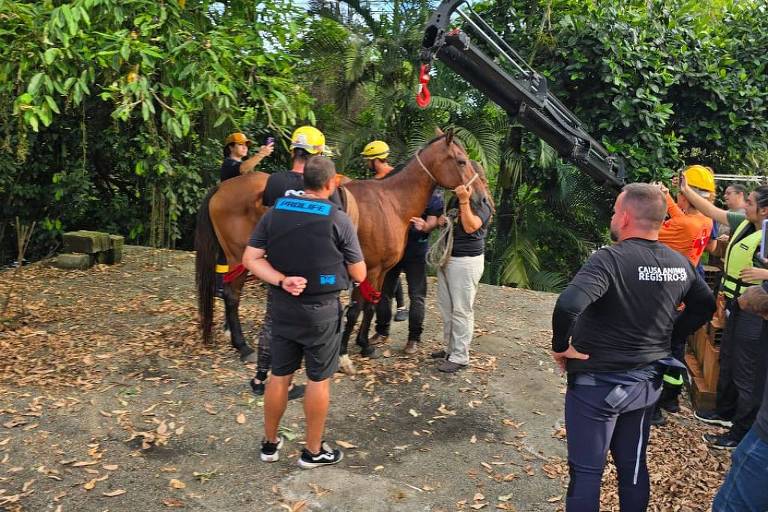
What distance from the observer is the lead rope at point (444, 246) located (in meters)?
5.11

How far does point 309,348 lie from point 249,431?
1086 millimetres

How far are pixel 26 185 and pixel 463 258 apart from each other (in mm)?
7899

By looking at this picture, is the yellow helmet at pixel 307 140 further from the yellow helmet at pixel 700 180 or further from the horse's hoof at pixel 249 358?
the yellow helmet at pixel 700 180

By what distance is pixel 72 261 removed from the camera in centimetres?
830

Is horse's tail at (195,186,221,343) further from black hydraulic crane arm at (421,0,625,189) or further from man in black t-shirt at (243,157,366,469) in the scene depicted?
black hydraulic crane arm at (421,0,625,189)

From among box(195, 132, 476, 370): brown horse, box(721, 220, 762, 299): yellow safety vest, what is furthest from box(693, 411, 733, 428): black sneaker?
box(195, 132, 476, 370): brown horse

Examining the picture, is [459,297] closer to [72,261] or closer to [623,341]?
[623,341]

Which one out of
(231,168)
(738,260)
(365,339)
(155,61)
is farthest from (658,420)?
(231,168)

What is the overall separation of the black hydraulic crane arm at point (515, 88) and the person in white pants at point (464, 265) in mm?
681

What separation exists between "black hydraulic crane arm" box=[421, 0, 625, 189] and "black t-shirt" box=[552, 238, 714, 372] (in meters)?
2.51

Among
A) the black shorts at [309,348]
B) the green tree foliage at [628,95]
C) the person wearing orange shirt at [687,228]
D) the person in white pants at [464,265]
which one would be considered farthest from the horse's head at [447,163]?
the green tree foliage at [628,95]

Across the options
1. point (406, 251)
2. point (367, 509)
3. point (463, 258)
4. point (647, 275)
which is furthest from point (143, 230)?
point (647, 275)

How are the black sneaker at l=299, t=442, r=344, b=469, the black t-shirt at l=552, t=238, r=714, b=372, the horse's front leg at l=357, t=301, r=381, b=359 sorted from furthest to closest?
the horse's front leg at l=357, t=301, r=381, b=359 < the black sneaker at l=299, t=442, r=344, b=469 < the black t-shirt at l=552, t=238, r=714, b=372

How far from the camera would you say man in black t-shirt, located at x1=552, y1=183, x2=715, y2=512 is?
8.89 ft
